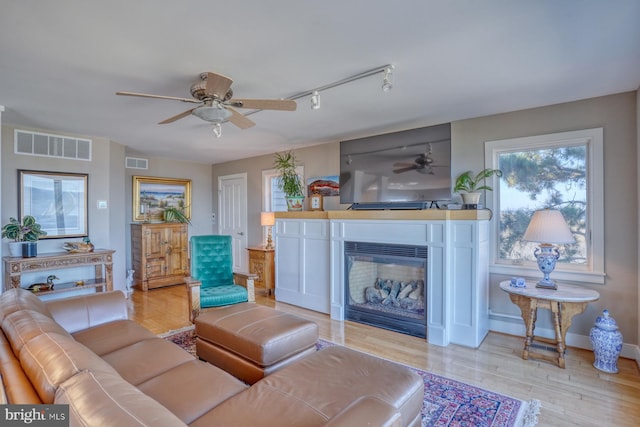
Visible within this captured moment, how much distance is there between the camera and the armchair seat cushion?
319 cm

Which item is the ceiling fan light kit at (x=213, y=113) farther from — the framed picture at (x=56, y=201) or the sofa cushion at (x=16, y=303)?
the framed picture at (x=56, y=201)

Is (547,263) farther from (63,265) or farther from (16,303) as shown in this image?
(63,265)

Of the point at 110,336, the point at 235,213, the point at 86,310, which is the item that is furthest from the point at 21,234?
the point at 235,213

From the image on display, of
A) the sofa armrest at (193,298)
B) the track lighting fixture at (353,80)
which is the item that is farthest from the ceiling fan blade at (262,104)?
the sofa armrest at (193,298)

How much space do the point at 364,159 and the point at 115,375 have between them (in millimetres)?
3556

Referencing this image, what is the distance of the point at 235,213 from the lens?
6.38 meters

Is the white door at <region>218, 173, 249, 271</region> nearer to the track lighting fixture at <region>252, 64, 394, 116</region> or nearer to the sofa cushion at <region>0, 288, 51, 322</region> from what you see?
the track lighting fixture at <region>252, 64, 394, 116</region>

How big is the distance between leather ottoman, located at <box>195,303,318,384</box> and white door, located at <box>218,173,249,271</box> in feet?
12.2

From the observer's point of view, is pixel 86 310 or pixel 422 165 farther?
pixel 422 165

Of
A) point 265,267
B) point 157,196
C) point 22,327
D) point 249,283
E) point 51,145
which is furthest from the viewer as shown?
point 157,196

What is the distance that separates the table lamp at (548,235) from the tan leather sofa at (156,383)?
76.4 inches

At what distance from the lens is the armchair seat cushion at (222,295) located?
319 cm

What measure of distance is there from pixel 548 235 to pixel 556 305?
598 millimetres

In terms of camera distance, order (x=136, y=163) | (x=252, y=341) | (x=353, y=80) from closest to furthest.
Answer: (x=252, y=341) < (x=353, y=80) < (x=136, y=163)
